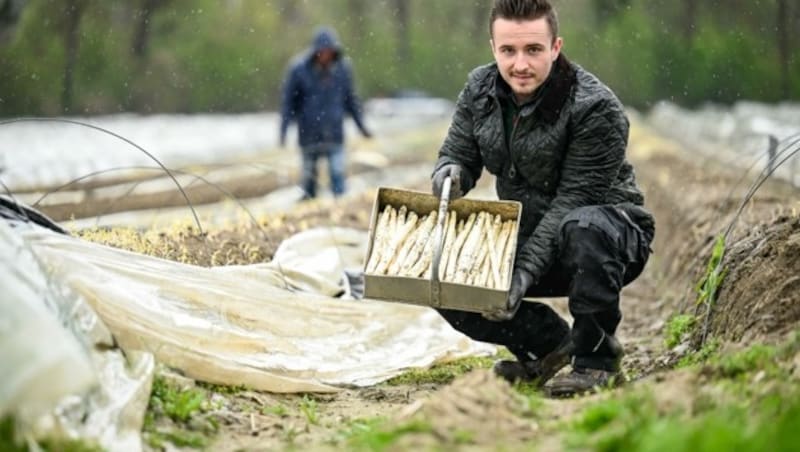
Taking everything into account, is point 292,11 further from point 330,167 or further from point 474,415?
point 474,415

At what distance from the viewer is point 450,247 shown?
224 inches

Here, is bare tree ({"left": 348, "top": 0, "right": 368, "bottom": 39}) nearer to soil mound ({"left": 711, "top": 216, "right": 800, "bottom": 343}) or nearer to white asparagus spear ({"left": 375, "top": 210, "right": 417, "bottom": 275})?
soil mound ({"left": 711, "top": 216, "right": 800, "bottom": 343})

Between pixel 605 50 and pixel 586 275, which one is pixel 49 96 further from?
pixel 586 275

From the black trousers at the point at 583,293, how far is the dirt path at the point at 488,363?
31 centimetres

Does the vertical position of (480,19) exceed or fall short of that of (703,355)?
it falls short

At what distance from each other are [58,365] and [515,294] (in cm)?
218

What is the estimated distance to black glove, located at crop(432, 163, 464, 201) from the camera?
576cm

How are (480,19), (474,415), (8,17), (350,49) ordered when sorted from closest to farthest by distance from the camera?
(474,415), (8,17), (480,19), (350,49)

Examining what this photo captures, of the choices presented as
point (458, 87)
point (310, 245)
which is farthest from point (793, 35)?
point (458, 87)

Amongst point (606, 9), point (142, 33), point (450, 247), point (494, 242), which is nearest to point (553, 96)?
point (494, 242)

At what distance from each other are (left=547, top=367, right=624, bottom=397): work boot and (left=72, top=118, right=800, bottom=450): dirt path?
169mm

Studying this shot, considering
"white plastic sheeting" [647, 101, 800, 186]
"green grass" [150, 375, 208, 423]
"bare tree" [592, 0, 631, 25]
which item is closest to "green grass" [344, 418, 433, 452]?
"green grass" [150, 375, 208, 423]

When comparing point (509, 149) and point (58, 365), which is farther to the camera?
point (509, 149)

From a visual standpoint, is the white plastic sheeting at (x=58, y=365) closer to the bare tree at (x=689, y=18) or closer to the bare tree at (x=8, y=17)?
the bare tree at (x=8, y=17)
